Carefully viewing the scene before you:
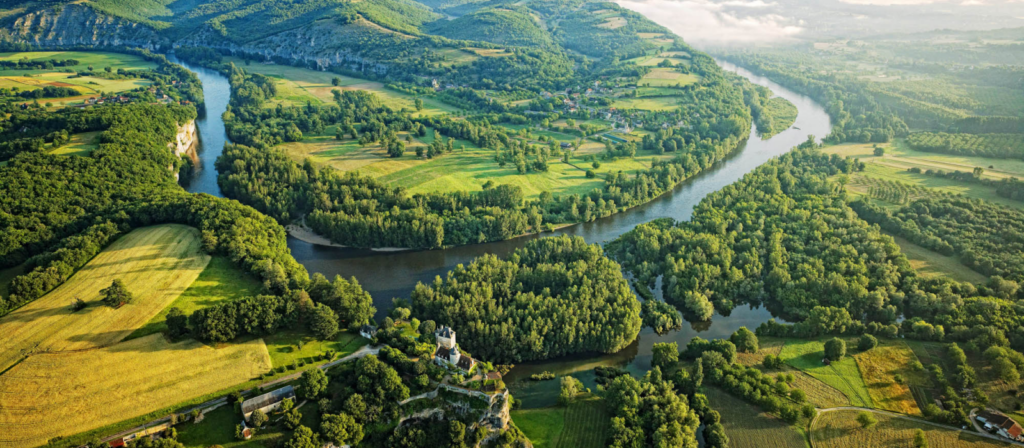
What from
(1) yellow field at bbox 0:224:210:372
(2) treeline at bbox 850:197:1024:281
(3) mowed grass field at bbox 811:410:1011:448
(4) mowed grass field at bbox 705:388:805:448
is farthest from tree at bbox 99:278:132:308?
(2) treeline at bbox 850:197:1024:281

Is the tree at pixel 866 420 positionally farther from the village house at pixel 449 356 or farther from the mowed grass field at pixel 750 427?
the village house at pixel 449 356

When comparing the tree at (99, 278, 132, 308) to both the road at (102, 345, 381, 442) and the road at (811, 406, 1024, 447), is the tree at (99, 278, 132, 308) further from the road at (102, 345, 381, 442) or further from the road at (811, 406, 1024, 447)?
the road at (811, 406, 1024, 447)

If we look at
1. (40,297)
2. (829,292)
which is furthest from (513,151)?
(40,297)

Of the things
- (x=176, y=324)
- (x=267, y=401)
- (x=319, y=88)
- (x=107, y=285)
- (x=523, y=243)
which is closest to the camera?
(x=267, y=401)

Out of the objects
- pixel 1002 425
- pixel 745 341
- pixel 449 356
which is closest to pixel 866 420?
pixel 1002 425

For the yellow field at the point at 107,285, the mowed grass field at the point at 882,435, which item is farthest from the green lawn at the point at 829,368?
the yellow field at the point at 107,285

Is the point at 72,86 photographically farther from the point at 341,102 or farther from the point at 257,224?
the point at 257,224

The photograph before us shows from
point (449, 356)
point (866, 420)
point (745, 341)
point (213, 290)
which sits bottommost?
point (866, 420)

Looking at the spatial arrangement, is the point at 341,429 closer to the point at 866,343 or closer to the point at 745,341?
the point at 745,341
